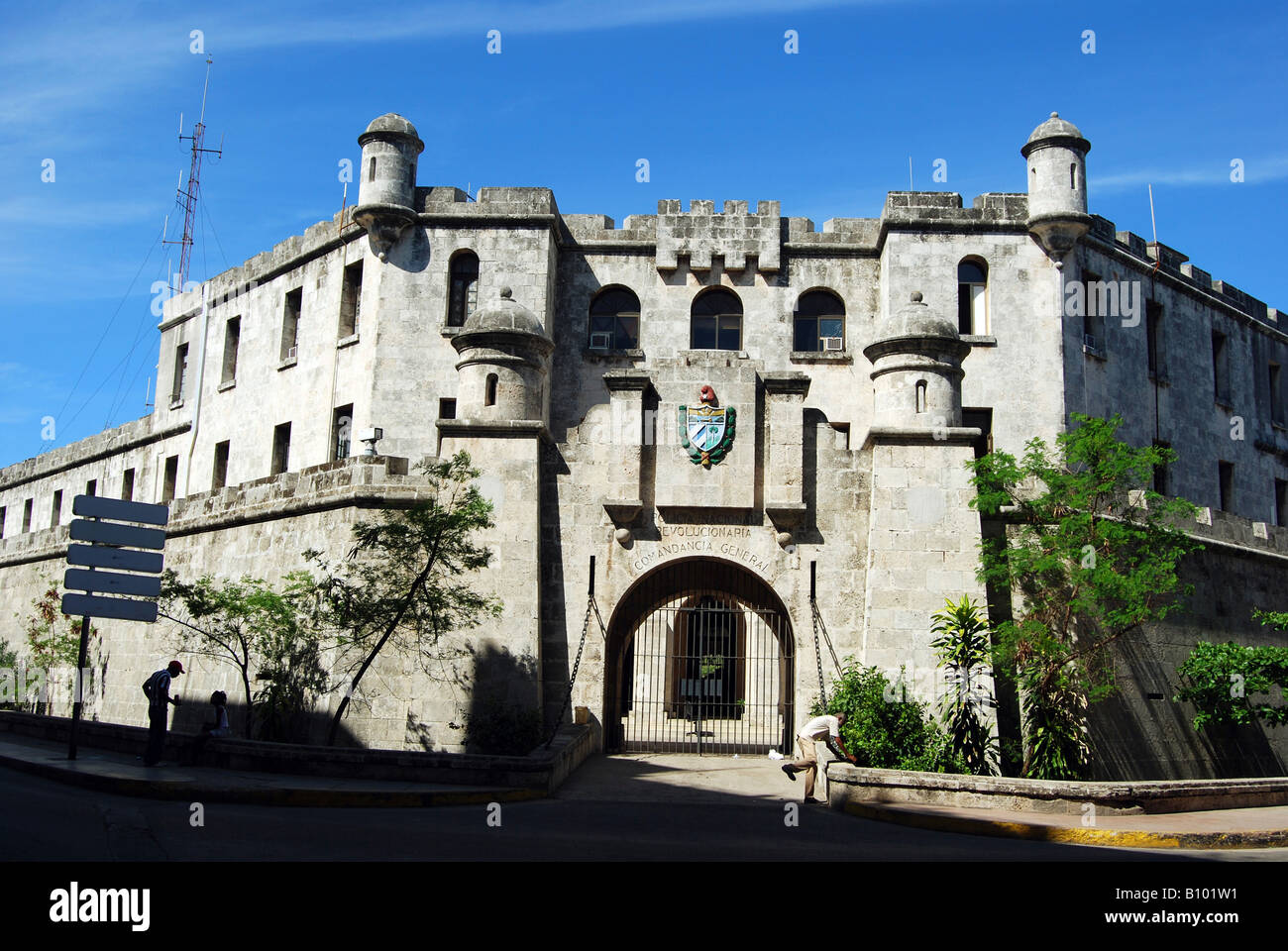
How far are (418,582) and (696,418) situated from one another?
5.17 metres

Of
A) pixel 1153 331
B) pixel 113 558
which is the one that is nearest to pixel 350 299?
pixel 113 558

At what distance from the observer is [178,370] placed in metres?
33.4

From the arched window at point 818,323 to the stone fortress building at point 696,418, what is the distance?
0.07 metres

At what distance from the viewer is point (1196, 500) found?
27.4m

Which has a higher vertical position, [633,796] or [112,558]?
[112,558]

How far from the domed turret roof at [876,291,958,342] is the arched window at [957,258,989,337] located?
683 centimetres

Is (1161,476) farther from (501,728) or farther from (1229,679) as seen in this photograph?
(501,728)

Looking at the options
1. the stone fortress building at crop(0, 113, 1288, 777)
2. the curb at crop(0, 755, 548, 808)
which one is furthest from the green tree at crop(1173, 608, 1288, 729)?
the curb at crop(0, 755, 548, 808)

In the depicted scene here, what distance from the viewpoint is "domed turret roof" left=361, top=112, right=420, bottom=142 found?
2506cm
